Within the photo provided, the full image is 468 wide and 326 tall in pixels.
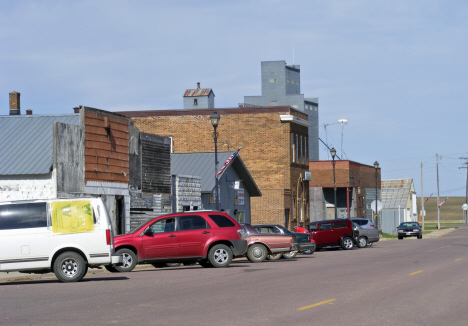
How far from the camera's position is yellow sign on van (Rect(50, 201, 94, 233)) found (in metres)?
17.5

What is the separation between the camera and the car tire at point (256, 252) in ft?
86.5

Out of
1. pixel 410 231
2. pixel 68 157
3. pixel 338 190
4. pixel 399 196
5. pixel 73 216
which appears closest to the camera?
pixel 73 216

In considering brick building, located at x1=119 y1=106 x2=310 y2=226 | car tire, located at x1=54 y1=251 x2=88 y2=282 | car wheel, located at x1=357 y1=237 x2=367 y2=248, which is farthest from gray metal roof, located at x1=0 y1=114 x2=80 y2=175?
brick building, located at x1=119 y1=106 x2=310 y2=226

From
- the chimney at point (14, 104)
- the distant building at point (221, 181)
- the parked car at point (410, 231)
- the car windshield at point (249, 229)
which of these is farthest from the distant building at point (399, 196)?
the car windshield at point (249, 229)

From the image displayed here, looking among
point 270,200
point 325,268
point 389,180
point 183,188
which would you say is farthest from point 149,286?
point 389,180

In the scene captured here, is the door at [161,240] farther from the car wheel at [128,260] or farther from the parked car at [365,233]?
the parked car at [365,233]

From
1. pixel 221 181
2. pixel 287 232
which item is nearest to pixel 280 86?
pixel 221 181

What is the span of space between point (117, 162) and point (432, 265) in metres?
13.5

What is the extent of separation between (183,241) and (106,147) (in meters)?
8.30

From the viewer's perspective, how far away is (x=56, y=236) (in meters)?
17.5

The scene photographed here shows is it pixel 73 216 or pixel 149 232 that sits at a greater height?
pixel 73 216

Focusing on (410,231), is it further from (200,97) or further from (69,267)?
(69,267)

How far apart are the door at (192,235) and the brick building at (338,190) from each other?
45.6m

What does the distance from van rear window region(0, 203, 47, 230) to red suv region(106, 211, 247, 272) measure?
13.3 ft
